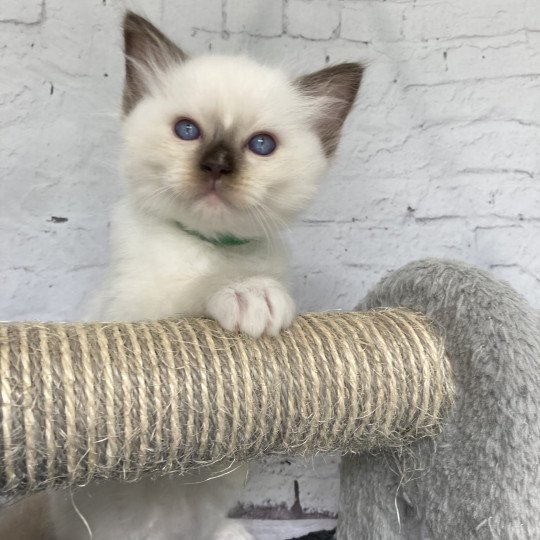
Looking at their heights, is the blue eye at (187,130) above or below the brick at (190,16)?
below

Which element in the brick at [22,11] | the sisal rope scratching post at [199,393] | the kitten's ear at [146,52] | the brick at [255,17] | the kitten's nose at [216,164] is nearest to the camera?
the sisal rope scratching post at [199,393]

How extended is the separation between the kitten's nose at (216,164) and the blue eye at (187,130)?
9cm

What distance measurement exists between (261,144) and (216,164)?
152 mm

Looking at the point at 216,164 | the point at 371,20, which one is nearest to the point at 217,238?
the point at 216,164

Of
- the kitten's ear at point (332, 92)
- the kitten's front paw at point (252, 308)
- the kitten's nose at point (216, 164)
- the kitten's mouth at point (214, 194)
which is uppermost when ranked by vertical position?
the kitten's ear at point (332, 92)

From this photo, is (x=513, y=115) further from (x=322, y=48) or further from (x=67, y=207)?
(x=67, y=207)

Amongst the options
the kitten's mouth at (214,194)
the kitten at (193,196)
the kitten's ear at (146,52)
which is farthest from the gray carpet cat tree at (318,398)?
the kitten's ear at (146,52)

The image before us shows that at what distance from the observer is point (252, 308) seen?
922mm

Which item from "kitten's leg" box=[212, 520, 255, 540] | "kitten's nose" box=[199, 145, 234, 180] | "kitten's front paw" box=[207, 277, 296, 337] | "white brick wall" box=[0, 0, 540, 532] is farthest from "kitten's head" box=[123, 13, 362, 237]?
"kitten's leg" box=[212, 520, 255, 540]

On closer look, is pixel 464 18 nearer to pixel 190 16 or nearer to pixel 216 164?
pixel 190 16

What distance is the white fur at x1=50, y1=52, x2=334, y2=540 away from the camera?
3.56 ft

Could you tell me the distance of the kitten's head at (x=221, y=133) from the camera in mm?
1075

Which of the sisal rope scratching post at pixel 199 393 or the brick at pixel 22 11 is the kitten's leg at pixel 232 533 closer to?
the sisal rope scratching post at pixel 199 393

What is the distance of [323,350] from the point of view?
3.04ft
